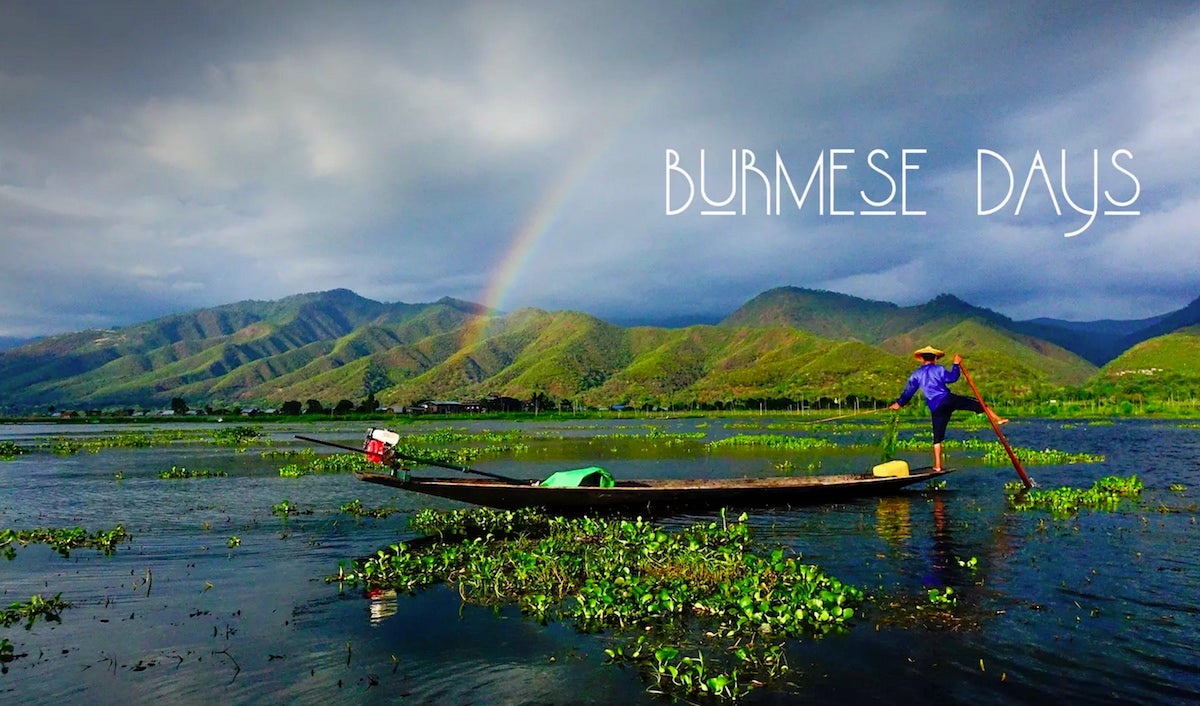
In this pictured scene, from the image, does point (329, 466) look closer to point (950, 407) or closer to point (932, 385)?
point (932, 385)

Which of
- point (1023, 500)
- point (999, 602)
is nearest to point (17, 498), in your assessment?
point (999, 602)

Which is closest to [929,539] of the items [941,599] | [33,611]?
[941,599]

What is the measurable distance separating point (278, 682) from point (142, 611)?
5.39m

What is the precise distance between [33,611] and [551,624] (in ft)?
31.9

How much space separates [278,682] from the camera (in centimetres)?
959

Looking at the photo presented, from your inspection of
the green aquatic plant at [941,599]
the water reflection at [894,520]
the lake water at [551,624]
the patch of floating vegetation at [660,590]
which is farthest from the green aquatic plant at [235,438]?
the green aquatic plant at [941,599]

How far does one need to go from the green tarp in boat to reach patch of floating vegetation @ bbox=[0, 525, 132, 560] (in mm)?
11958

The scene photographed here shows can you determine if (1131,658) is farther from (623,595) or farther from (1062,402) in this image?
(1062,402)

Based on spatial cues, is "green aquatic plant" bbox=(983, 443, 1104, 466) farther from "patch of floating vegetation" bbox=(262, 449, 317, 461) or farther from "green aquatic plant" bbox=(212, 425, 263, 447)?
"green aquatic plant" bbox=(212, 425, 263, 447)

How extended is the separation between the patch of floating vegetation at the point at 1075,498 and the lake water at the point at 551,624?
78 cm

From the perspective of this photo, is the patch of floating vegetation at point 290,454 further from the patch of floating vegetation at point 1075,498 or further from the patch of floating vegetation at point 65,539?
A: the patch of floating vegetation at point 1075,498

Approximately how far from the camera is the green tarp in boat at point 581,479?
67.9ft

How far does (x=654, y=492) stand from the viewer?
20953mm

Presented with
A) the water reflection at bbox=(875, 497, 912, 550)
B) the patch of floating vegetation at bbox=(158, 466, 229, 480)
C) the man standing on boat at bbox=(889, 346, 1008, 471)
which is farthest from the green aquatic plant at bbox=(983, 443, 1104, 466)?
the patch of floating vegetation at bbox=(158, 466, 229, 480)
